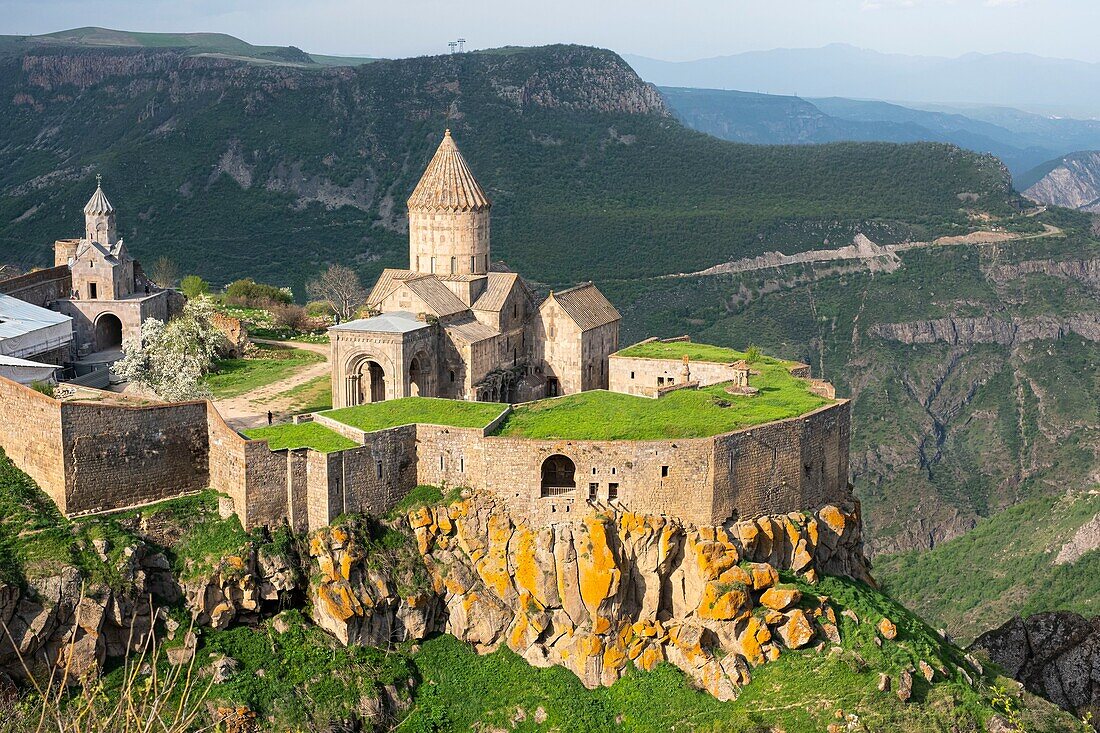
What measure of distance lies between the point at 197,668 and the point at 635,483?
10.7 metres

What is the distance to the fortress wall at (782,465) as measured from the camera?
3425 cm

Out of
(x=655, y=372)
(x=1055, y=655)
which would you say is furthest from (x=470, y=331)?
(x=1055, y=655)

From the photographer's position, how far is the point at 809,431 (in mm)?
36312

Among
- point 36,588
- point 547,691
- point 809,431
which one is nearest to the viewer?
point 36,588

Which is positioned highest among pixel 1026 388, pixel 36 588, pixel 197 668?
pixel 36 588

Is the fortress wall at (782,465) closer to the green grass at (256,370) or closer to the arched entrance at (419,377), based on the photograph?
the arched entrance at (419,377)

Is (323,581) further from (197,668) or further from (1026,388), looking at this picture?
(1026,388)

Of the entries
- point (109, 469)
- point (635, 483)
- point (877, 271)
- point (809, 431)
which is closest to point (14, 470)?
point (109, 469)

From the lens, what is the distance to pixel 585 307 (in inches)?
1725

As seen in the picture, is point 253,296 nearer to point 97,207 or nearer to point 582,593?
point 97,207

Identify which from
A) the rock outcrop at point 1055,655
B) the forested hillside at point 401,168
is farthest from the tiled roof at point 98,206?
the forested hillside at point 401,168

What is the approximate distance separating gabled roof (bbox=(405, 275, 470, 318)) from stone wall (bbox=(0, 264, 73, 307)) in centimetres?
1221

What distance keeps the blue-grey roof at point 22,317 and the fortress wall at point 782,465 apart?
1968 cm

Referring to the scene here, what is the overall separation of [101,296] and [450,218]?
1145cm
